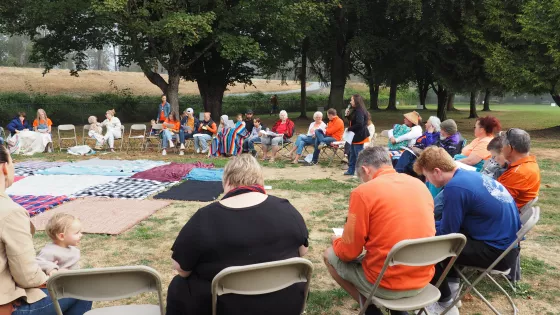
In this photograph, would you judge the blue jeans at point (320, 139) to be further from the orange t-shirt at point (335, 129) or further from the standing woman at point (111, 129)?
the standing woman at point (111, 129)

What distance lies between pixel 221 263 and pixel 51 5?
16046 millimetres

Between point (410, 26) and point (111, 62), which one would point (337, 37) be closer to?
point (410, 26)

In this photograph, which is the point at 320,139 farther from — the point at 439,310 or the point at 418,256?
the point at 418,256

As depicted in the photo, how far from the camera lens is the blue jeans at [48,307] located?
2.30m

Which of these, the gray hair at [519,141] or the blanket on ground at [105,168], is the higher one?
the gray hair at [519,141]

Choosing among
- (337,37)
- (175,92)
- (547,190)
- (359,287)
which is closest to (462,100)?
(337,37)

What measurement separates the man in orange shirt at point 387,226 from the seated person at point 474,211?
0.42 m

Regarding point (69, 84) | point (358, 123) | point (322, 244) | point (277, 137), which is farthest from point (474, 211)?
point (69, 84)

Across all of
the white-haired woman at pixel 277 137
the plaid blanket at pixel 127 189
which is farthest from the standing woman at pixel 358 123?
the plaid blanket at pixel 127 189

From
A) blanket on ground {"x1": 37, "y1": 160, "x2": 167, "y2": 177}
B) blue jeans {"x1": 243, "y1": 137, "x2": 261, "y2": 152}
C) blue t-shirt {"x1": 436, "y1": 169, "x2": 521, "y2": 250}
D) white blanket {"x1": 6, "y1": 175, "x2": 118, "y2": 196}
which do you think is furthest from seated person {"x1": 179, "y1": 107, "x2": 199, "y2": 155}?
blue t-shirt {"x1": 436, "y1": 169, "x2": 521, "y2": 250}

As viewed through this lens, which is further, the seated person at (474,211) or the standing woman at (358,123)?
the standing woman at (358,123)

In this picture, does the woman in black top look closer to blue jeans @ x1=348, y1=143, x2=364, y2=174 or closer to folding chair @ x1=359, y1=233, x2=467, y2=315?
folding chair @ x1=359, y1=233, x2=467, y2=315

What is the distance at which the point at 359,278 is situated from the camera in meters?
2.75

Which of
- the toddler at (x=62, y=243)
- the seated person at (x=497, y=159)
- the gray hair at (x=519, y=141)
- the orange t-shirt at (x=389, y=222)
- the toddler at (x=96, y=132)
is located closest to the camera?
the orange t-shirt at (x=389, y=222)
